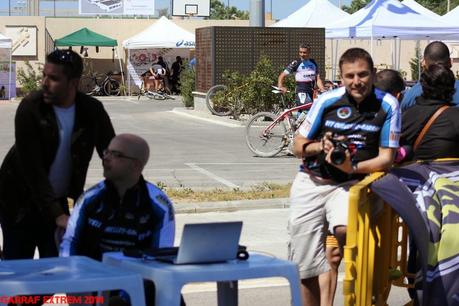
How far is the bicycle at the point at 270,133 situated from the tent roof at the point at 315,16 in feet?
44.6

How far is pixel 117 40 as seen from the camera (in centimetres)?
4388

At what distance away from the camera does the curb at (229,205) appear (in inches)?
440

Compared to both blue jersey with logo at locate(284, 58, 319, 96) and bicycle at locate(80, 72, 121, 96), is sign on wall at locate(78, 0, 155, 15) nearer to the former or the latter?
bicycle at locate(80, 72, 121, 96)

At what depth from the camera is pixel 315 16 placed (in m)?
31.1

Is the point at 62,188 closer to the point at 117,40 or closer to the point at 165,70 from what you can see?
the point at 165,70

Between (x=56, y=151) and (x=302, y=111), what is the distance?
1163 cm

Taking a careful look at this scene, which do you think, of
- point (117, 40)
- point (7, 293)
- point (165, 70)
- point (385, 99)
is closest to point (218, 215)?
point (385, 99)

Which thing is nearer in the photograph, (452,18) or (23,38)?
(452,18)

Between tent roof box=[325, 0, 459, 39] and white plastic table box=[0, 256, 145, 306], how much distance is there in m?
21.7

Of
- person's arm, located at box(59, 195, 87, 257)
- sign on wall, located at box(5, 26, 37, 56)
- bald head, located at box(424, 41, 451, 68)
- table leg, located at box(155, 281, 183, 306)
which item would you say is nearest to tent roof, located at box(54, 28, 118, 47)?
sign on wall, located at box(5, 26, 37, 56)

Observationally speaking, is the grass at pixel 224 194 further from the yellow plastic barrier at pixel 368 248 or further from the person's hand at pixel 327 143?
the person's hand at pixel 327 143

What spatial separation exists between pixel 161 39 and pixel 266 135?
2329 cm

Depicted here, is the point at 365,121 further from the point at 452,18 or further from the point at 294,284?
the point at 452,18

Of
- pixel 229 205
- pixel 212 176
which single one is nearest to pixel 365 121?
pixel 229 205
